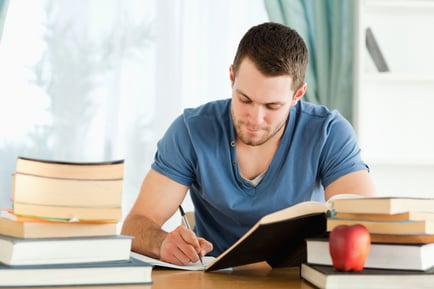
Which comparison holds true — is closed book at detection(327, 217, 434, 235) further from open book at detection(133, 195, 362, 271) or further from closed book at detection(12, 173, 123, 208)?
closed book at detection(12, 173, 123, 208)

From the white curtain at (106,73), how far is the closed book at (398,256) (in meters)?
2.36

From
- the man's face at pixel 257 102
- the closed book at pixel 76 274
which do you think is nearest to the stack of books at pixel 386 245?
the closed book at pixel 76 274

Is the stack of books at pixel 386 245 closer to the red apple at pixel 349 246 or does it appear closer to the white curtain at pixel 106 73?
the red apple at pixel 349 246

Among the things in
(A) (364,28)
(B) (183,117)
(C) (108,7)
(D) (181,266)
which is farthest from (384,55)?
(D) (181,266)

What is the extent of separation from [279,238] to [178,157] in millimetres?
810

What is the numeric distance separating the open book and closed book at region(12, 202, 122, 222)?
0.82 feet

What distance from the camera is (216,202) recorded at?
223cm

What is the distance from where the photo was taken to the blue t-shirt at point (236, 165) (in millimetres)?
2191

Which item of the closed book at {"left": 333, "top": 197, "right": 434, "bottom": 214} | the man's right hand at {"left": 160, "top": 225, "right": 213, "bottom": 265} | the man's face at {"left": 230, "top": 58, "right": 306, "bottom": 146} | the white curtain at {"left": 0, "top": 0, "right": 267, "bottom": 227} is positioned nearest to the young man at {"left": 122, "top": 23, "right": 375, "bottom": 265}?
the man's face at {"left": 230, "top": 58, "right": 306, "bottom": 146}

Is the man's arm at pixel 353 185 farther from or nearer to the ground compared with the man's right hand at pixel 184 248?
farther from the ground

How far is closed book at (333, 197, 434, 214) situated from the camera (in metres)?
1.32

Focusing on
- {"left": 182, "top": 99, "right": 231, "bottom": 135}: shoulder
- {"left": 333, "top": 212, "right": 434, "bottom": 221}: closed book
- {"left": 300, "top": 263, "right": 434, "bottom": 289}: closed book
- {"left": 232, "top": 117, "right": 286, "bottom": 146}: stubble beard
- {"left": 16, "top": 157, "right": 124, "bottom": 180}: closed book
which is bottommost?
{"left": 300, "top": 263, "right": 434, "bottom": 289}: closed book

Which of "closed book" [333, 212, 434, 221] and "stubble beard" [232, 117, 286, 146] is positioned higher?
"stubble beard" [232, 117, 286, 146]

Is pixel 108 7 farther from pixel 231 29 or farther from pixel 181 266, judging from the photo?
pixel 181 266
